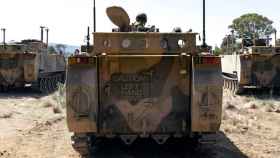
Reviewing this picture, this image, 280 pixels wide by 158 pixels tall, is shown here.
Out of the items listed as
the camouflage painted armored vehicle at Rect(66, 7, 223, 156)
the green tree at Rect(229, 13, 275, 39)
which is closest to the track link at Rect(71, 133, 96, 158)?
the camouflage painted armored vehicle at Rect(66, 7, 223, 156)

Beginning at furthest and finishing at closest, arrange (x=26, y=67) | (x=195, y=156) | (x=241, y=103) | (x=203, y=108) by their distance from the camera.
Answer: (x=26, y=67) < (x=241, y=103) < (x=195, y=156) < (x=203, y=108)

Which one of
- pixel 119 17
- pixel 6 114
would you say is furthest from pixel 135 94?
pixel 6 114

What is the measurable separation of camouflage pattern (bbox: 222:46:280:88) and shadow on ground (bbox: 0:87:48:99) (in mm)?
7827

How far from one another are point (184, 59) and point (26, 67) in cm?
1470

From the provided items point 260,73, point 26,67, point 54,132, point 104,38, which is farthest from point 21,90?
point 104,38

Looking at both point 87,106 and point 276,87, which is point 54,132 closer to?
point 87,106

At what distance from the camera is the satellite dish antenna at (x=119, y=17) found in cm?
961

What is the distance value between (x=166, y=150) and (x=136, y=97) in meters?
1.25

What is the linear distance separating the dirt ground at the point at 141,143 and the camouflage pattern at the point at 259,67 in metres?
3.49

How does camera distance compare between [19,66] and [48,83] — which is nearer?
[19,66]

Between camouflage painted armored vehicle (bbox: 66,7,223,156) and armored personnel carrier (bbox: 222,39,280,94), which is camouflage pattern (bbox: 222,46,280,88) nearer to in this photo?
armored personnel carrier (bbox: 222,39,280,94)

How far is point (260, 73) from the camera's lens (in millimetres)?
20125

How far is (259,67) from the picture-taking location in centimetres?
2006

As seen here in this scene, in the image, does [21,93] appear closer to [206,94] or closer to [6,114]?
[6,114]
